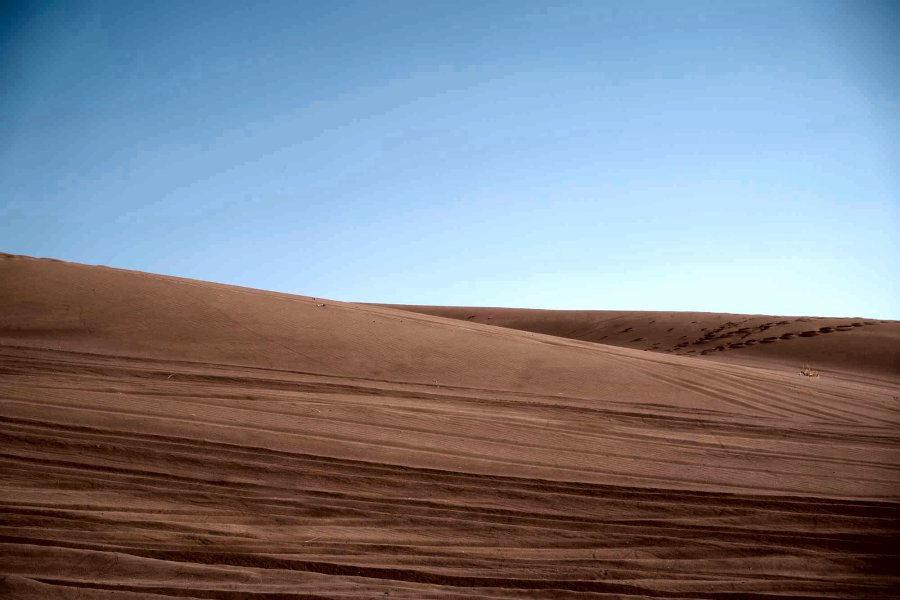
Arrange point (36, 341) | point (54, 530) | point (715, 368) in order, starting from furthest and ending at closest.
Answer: point (715, 368) → point (36, 341) → point (54, 530)

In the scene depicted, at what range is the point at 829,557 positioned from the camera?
14.9 feet

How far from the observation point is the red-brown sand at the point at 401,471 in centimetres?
409

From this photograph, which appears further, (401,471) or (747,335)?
(747,335)

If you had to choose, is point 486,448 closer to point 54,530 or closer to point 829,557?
point 829,557

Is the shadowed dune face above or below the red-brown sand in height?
above

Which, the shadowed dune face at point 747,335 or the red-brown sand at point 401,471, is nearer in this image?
the red-brown sand at point 401,471

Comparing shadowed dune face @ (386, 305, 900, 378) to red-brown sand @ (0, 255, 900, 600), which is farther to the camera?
shadowed dune face @ (386, 305, 900, 378)

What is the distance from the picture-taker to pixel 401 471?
5984 millimetres

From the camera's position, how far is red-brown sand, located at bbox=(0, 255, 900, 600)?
4.09 metres

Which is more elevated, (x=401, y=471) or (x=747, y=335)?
(x=747, y=335)

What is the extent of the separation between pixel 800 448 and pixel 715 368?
659 cm

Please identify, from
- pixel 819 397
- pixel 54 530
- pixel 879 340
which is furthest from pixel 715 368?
pixel 879 340

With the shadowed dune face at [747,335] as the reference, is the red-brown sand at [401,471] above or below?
below

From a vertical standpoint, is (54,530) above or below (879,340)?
below
